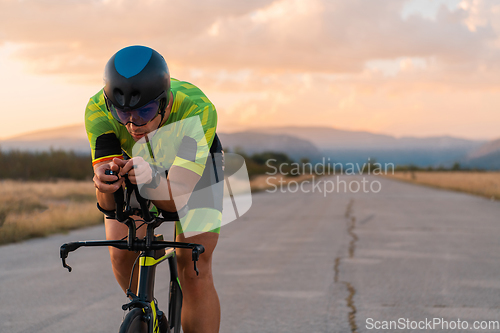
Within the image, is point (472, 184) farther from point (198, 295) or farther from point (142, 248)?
point (142, 248)

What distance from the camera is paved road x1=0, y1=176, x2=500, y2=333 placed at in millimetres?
4949

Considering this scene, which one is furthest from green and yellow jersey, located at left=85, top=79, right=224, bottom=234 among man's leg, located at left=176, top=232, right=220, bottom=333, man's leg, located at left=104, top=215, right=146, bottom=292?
man's leg, located at left=104, top=215, right=146, bottom=292

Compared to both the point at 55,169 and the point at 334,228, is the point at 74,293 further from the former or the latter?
the point at 55,169

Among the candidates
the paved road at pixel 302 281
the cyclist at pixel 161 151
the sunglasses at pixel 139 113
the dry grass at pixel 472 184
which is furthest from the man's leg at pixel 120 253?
the dry grass at pixel 472 184

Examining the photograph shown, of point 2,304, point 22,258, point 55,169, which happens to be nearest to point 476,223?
point 22,258

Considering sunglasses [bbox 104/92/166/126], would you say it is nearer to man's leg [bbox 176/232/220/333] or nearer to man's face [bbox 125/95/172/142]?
man's face [bbox 125/95/172/142]

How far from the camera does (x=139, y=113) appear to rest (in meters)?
2.48

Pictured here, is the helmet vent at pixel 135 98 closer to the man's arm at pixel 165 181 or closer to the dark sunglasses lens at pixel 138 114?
the dark sunglasses lens at pixel 138 114

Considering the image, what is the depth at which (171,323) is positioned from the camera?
297cm

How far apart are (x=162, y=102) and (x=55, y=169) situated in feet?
137

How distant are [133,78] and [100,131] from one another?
55cm

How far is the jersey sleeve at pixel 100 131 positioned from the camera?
2775mm

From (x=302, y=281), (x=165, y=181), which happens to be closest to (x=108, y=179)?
(x=165, y=181)

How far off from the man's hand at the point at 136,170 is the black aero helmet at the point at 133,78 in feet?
0.98
